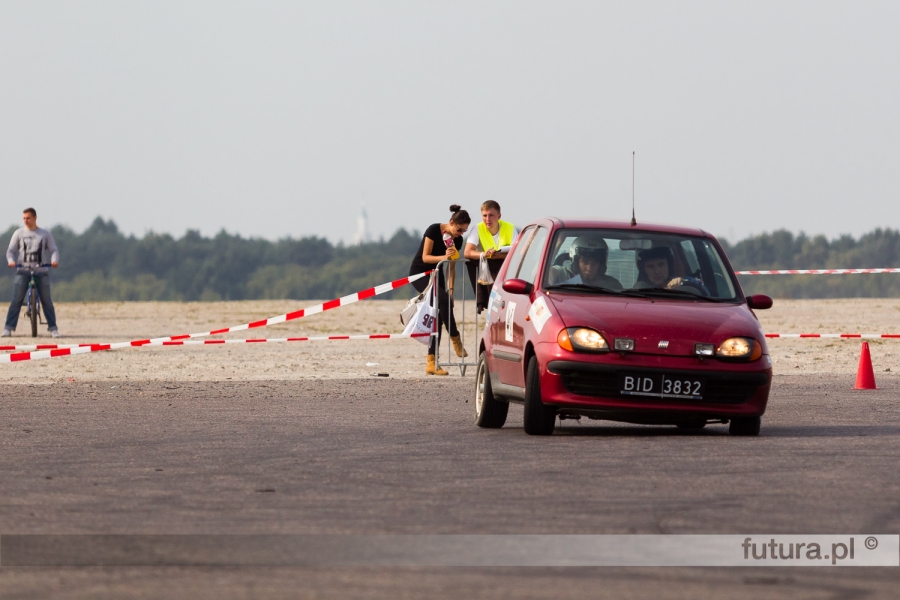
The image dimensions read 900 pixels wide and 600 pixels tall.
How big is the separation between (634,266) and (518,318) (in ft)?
3.24

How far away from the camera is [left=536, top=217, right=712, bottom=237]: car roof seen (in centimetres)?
1291

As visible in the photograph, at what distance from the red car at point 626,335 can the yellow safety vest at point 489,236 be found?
5.47m

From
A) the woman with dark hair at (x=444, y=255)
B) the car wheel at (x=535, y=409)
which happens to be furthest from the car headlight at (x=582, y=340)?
the woman with dark hair at (x=444, y=255)

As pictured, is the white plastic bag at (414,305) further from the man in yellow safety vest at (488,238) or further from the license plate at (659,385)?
the license plate at (659,385)

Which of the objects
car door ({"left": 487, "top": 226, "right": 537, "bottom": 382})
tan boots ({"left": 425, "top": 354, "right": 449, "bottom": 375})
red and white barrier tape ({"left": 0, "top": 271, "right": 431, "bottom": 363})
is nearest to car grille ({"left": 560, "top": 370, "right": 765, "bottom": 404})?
car door ({"left": 487, "top": 226, "right": 537, "bottom": 382})

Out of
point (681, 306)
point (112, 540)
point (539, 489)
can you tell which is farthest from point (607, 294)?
point (112, 540)

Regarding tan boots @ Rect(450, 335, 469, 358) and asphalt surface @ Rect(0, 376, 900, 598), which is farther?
tan boots @ Rect(450, 335, 469, 358)

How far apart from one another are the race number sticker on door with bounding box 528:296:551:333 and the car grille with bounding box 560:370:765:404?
1.66ft

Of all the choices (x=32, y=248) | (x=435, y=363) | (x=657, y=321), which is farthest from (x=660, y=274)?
(x=32, y=248)

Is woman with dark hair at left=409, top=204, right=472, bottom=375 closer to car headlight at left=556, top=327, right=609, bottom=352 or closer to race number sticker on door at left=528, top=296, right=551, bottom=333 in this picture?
race number sticker on door at left=528, top=296, right=551, bottom=333

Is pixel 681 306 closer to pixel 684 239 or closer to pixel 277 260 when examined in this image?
pixel 684 239

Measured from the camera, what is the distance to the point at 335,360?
76.7 ft

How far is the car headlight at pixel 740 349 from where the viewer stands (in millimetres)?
11672

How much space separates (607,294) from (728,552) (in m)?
5.67
